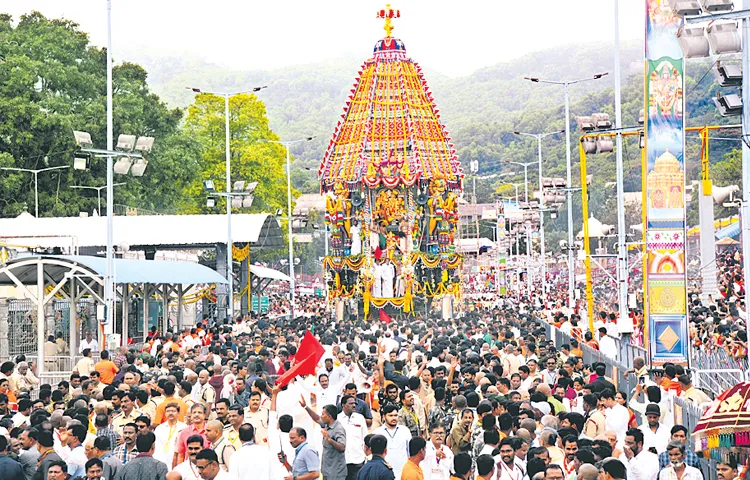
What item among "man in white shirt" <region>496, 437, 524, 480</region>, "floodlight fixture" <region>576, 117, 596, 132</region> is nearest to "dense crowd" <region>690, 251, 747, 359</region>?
"floodlight fixture" <region>576, 117, 596, 132</region>

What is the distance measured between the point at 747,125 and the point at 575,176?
100421mm

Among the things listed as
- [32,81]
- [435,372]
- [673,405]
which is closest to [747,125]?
[673,405]

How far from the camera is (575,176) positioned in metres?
114

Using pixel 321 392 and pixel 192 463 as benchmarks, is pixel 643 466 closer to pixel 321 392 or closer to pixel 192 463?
pixel 192 463

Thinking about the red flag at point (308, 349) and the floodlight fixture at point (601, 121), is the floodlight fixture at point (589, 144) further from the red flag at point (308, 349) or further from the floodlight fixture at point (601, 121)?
the red flag at point (308, 349)

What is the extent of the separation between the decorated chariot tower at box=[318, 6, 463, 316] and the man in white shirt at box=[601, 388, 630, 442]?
111ft

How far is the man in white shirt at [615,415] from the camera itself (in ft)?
42.7

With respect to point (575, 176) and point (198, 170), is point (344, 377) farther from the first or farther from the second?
point (575, 176)

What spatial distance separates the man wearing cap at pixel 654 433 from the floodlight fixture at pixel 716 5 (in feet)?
15.7

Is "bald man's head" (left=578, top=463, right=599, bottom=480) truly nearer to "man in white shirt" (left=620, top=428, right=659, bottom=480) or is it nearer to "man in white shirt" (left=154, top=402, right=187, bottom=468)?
"man in white shirt" (left=620, top=428, right=659, bottom=480)

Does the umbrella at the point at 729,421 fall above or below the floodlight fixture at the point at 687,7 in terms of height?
below

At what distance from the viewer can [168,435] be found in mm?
12258

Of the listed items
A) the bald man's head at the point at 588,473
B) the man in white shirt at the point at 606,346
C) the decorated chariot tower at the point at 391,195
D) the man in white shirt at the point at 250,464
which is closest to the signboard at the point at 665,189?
the man in white shirt at the point at 606,346

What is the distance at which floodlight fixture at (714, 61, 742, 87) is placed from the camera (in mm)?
15289
